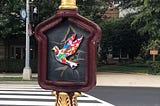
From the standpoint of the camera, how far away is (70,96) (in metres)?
4.66

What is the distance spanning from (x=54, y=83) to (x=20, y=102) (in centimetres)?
882

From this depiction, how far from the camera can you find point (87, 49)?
14.8 ft

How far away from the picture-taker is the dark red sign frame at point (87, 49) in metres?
4.48

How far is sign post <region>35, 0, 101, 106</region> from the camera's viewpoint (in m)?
4.51

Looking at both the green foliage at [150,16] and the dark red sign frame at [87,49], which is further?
the green foliage at [150,16]

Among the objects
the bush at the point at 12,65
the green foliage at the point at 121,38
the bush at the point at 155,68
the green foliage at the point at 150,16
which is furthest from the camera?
the green foliage at the point at 121,38

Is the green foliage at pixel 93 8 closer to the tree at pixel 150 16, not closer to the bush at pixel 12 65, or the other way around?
the tree at pixel 150 16

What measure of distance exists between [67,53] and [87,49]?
0.23m

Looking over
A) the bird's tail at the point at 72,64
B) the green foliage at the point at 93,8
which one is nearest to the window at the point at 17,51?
the green foliage at the point at 93,8

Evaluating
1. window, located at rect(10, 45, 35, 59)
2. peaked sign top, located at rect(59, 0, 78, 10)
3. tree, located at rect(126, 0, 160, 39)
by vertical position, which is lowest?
window, located at rect(10, 45, 35, 59)

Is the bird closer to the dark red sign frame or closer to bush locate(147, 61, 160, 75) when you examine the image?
the dark red sign frame

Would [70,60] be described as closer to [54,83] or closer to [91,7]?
[54,83]

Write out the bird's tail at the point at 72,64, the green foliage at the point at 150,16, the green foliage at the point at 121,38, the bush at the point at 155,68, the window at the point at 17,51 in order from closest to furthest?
the bird's tail at the point at 72,64, the bush at the point at 155,68, the green foliage at the point at 150,16, the window at the point at 17,51, the green foliage at the point at 121,38

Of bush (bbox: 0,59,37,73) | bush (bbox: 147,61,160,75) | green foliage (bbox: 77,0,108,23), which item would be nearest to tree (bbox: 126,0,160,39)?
bush (bbox: 147,61,160,75)
